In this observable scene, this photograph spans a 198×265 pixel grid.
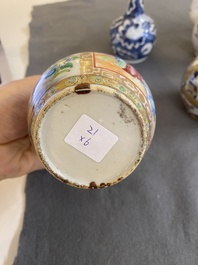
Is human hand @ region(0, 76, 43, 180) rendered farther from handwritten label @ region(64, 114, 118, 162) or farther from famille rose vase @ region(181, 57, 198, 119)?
famille rose vase @ region(181, 57, 198, 119)

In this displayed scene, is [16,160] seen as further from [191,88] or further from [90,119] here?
[191,88]

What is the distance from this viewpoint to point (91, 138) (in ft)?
1.28

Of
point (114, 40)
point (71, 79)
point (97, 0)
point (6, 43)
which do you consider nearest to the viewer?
point (71, 79)

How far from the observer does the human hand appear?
0.50m

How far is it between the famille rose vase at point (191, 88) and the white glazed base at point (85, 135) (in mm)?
268

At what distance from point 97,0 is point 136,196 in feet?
2.37

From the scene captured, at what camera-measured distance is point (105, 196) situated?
20.9 inches

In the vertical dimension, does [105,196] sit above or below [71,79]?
below

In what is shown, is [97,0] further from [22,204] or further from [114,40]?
[22,204]

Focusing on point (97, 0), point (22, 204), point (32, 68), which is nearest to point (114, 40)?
point (32, 68)

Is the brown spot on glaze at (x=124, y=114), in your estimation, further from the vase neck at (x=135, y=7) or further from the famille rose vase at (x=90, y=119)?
the vase neck at (x=135, y=7)

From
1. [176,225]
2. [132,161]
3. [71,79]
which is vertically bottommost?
[176,225]

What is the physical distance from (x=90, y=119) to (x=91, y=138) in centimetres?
2

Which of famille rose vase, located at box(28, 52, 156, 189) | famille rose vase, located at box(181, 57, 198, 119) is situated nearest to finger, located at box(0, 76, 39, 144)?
famille rose vase, located at box(28, 52, 156, 189)
